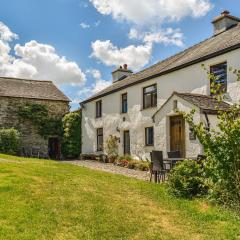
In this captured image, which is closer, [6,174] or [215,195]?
[215,195]

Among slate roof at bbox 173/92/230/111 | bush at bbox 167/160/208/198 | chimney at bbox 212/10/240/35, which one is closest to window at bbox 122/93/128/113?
chimney at bbox 212/10/240/35

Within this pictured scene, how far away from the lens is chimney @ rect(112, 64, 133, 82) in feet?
94.2

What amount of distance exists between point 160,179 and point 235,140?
5722 mm

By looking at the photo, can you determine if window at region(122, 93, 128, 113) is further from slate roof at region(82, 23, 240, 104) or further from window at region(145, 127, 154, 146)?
window at region(145, 127, 154, 146)

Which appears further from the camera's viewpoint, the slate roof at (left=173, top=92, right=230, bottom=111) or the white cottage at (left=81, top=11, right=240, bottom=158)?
the white cottage at (left=81, top=11, right=240, bottom=158)

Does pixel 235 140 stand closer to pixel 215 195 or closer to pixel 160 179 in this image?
pixel 215 195

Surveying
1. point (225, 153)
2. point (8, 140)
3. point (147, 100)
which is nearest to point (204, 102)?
point (147, 100)

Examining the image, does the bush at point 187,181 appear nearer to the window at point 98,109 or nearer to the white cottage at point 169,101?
the white cottage at point 169,101

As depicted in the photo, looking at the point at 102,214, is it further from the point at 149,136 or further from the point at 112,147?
the point at 112,147

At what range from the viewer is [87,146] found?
28.1 m

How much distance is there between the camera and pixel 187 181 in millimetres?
9648

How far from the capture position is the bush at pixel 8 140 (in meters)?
26.5

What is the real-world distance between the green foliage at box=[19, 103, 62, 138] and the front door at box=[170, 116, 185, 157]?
15721mm

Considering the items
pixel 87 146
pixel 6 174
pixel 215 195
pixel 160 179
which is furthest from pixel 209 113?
pixel 87 146
